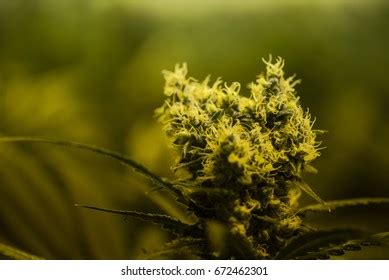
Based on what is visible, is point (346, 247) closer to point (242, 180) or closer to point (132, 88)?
point (242, 180)

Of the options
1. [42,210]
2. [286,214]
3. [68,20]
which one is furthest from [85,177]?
[286,214]

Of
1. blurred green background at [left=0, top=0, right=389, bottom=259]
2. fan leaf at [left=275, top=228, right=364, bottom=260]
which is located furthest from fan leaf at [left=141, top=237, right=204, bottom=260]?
blurred green background at [left=0, top=0, right=389, bottom=259]

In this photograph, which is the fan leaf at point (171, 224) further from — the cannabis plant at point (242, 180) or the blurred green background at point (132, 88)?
the blurred green background at point (132, 88)

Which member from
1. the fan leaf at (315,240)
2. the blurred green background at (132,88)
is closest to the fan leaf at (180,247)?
the fan leaf at (315,240)

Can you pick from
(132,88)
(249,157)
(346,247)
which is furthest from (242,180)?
(132,88)

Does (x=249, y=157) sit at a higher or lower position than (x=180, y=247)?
higher
